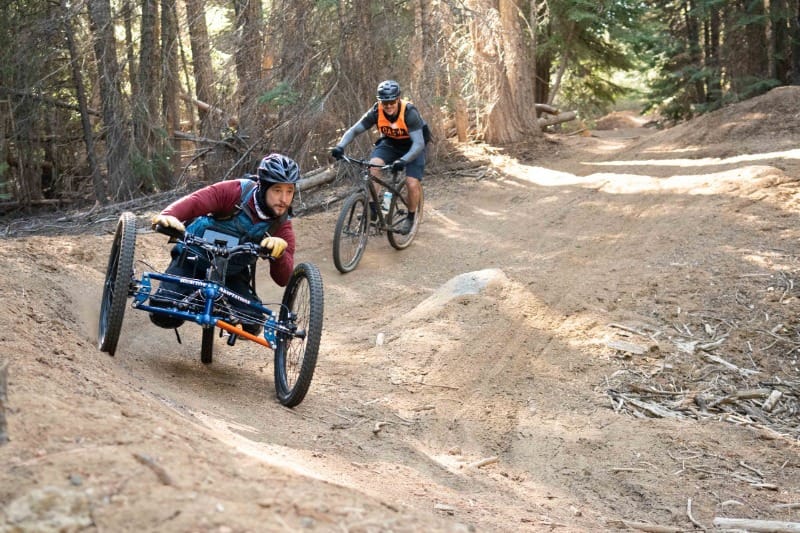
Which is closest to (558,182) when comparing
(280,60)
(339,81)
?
(339,81)

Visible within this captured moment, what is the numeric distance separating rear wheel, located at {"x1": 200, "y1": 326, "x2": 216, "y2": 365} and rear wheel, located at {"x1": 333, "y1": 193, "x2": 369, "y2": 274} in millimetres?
3511

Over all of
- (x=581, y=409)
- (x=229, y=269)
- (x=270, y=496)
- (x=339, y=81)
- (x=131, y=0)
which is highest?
(x=131, y=0)

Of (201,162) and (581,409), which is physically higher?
(201,162)

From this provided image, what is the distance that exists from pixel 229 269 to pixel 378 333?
2413mm

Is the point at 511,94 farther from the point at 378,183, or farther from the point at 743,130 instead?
the point at 378,183

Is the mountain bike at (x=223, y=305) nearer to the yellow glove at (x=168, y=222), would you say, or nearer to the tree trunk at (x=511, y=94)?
the yellow glove at (x=168, y=222)

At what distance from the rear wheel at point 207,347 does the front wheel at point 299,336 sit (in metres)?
0.88

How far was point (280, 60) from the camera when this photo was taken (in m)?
14.0

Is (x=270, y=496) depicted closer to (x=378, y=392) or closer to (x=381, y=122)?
(x=378, y=392)

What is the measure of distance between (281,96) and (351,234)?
4.14 metres

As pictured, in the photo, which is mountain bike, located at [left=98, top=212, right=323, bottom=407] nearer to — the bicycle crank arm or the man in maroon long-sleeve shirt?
the bicycle crank arm

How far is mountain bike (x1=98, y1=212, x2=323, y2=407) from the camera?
5.56 m

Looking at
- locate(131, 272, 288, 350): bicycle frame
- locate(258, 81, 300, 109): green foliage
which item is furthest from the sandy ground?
locate(258, 81, 300, 109): green foliage

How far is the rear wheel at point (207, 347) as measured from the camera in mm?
6781
